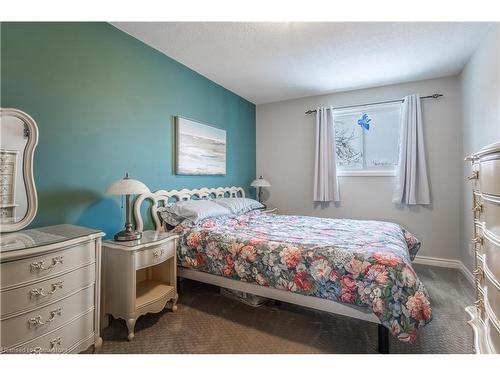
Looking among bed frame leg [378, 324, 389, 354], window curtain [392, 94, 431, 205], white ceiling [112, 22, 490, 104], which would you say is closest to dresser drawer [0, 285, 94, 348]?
bed frame leg [378, 324, 389, 354]

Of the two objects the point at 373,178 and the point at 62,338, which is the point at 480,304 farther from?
the point at 373,178

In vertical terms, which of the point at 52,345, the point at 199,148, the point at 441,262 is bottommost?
the point at 441,262

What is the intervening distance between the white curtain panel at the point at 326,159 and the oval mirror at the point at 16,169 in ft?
11.2

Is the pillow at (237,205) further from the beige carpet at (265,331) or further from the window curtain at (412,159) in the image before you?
the window curtain at (412,159)

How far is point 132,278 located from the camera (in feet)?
5.78

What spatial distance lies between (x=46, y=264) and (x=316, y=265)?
1.62 metres

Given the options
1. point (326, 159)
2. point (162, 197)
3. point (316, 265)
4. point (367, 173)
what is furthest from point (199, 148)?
point (367, 173)

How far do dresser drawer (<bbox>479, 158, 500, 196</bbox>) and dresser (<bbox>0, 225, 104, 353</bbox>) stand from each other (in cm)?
210

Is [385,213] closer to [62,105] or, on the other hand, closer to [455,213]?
[455,213]

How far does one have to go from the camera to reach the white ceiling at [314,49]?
2203 millimetres

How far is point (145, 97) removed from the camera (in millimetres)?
2453

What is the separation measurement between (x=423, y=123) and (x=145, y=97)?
11.7 feet
